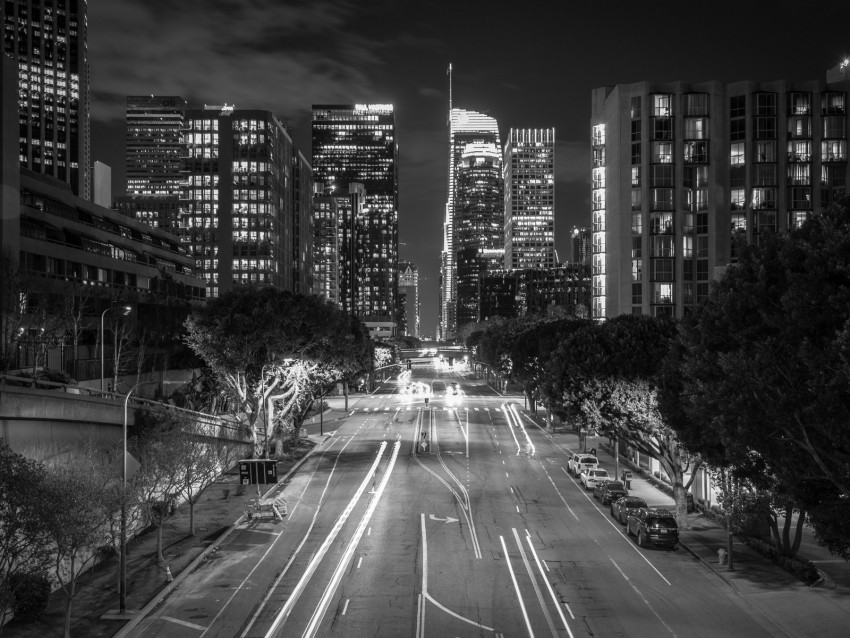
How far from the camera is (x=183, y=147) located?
187 metres

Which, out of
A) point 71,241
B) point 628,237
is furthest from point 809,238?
point 628,237

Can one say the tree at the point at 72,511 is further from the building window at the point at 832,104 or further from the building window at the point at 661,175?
the building window at the point at 832,104

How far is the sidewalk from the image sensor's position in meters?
24.7

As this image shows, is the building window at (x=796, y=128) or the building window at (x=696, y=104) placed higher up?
the building window at (x=696, y=104)

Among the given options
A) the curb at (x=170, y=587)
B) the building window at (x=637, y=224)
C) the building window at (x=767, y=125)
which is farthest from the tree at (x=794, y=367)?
the building window at (x=767, y=125)

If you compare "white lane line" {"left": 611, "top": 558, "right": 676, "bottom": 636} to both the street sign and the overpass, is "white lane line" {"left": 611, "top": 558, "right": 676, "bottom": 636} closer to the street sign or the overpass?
the street sign

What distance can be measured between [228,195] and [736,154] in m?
117

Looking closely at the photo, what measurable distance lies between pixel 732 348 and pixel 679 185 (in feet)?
311

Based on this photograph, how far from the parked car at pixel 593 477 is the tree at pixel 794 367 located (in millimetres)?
23442

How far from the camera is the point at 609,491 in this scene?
144ft

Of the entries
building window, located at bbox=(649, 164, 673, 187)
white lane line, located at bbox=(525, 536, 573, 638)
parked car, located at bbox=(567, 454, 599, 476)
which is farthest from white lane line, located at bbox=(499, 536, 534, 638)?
building window, located at bbox=(649, 164, 673, 187)

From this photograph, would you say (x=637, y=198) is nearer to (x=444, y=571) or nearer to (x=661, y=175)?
(x=661, y=175)

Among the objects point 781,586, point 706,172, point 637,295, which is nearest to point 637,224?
point 637,295

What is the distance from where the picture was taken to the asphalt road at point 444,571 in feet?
81.2
